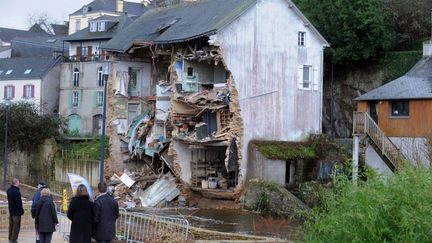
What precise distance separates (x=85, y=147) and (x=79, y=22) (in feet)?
161

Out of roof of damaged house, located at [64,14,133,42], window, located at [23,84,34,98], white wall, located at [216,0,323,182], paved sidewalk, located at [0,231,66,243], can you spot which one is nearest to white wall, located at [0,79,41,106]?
window, located at [23,84,34,98]

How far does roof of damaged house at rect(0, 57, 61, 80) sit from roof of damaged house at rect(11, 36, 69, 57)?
24.8 ft

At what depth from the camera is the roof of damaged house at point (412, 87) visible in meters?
40.5

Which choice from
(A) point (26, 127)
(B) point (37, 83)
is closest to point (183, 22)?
(A) point (26, 127)

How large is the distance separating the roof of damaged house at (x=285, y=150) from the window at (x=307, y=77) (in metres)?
3.47

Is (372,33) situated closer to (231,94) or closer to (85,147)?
(231,94)

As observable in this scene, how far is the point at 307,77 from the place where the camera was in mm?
47500

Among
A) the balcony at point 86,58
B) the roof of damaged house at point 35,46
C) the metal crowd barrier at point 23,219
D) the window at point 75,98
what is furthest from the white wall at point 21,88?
the metal crowd barrier at point 23,219

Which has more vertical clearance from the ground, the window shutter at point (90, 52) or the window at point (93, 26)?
the window at point (93, 26)

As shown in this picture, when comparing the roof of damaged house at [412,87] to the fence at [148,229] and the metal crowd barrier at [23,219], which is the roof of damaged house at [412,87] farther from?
the metal crowd barrier at [23,219]

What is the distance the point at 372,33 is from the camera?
53688 millimetres

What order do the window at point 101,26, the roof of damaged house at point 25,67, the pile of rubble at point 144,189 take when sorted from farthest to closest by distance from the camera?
the window at point 101,26 → the roof of damaged house at point 25,67 → the pile of rubble at point 144,189

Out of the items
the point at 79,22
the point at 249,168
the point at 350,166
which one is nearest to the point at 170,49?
the point at 249,168

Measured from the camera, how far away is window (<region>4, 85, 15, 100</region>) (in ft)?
247
